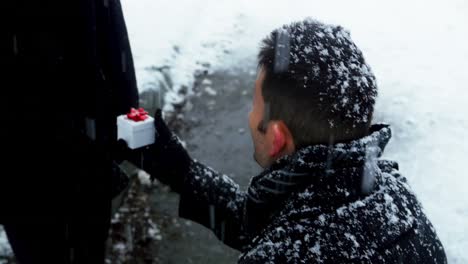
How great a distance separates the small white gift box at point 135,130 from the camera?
216 centimetres

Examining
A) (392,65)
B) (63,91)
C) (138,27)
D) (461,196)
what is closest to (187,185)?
(63,91)

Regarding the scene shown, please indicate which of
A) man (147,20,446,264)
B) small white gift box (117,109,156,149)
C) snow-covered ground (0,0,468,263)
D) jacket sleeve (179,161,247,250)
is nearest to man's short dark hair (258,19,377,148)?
man (147,20,446,264)

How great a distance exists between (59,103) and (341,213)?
4.12ft

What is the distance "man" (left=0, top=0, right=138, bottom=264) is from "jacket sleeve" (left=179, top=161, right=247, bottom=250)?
381 mm

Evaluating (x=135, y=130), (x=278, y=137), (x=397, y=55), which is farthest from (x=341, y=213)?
(x=397, y=55)

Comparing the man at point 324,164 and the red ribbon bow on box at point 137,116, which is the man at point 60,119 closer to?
the red ribbon bow on box at point 137,116

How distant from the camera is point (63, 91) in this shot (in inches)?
86.6

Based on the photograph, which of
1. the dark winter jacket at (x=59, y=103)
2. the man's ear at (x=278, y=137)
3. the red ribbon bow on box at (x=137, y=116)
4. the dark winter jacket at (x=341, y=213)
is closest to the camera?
the dark winter jacket at (x=341, y=213)

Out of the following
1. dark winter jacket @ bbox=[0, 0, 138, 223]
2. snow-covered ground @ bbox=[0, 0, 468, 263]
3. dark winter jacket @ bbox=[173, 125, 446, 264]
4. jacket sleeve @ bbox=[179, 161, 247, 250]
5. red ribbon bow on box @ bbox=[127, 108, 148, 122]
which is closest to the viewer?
dark winter jacket @ bbox=[173, 125, 446, 264]

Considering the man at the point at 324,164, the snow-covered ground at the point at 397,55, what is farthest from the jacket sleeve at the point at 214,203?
the snow-covered ground at the point at 397,55

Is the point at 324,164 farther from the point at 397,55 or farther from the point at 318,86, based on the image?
the point at 397,55

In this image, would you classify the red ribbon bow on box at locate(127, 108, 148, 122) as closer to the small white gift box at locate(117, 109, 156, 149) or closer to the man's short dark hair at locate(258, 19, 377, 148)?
the small white gift box at locate(117, 109, 156, 149)

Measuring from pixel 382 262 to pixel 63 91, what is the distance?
1413 mm

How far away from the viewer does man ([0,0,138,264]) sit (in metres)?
2.07
